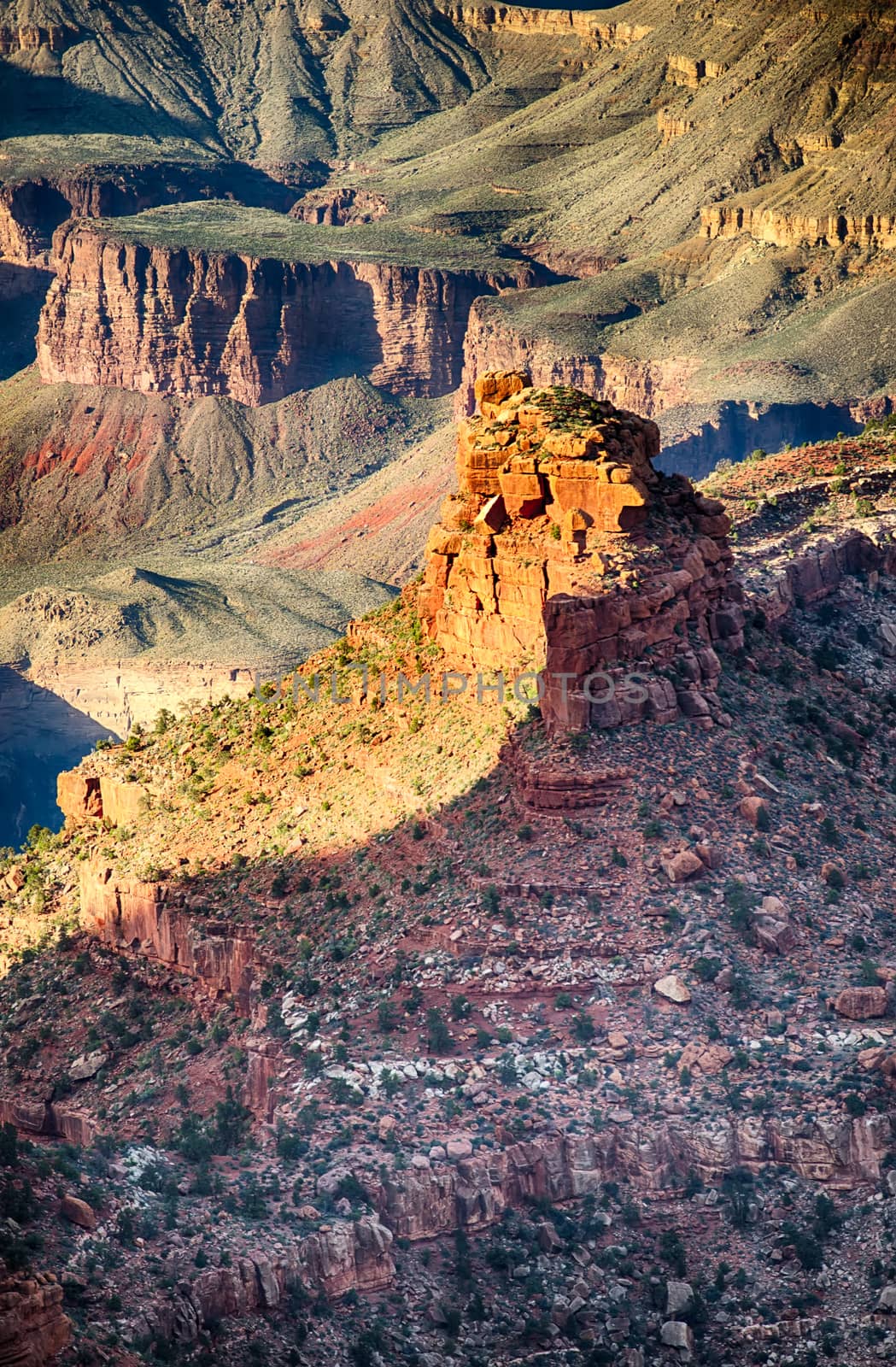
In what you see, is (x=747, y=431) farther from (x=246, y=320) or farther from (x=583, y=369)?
(x=246, y=320)

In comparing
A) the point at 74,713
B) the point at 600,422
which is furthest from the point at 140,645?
the point at 600,422

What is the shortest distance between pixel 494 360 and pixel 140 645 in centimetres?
3510

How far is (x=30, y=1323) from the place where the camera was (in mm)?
43062

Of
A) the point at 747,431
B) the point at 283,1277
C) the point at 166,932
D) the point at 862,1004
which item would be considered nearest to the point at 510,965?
the point at 862,1004

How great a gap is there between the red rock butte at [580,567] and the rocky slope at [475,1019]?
0.94 ft

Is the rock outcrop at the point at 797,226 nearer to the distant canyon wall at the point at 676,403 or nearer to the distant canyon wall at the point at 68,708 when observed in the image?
the distant canyon wall at the point at 676,403

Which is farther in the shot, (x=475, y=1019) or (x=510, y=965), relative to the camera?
(x=510, y=965)

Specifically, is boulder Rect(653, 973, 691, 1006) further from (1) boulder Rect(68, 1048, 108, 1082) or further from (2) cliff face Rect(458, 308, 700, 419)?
(2) cliff face Rect(458, 308, 700, 419)

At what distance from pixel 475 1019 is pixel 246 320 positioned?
446ft

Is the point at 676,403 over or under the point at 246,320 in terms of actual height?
under

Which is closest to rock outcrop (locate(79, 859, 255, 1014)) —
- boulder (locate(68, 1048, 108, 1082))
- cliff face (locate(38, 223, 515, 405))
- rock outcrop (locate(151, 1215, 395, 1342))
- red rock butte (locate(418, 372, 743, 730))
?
boulder (locate(68, 1048, 108, 1082))

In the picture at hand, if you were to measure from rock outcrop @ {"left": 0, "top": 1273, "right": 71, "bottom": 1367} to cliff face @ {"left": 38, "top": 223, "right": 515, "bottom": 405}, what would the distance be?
14398cm

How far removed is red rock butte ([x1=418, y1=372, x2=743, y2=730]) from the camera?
58.9m

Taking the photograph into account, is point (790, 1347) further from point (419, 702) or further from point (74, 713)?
point (74, 713)
